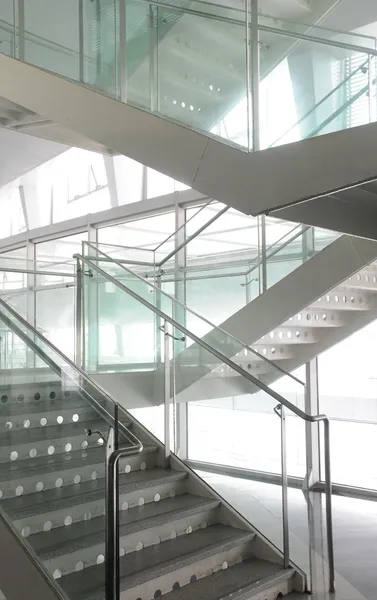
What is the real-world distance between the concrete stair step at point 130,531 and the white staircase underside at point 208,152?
206 cm

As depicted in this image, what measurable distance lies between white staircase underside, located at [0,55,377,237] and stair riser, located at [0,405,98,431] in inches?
64.1

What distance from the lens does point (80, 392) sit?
3885 millimetres

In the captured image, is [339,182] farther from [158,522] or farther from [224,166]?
[158,522]

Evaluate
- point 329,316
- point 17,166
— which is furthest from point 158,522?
point 17,166

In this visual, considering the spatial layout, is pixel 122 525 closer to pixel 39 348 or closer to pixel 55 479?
Result: pixel 55 479

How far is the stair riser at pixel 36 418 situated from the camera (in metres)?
3.86

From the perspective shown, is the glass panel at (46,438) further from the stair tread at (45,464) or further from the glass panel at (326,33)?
the glass panel at (326,33)

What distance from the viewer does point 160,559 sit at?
3818 millimetres

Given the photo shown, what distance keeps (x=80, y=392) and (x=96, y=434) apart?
1.78 feet

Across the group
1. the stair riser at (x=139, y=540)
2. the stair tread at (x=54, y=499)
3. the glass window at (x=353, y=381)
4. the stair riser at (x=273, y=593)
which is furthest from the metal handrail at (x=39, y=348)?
the glass window at (x=353, y=381)

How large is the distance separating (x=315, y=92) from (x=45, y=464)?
8.85ft

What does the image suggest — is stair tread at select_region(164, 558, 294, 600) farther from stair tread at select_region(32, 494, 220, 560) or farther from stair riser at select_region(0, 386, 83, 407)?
stair riser at select_region(0, 386, 83, 407)

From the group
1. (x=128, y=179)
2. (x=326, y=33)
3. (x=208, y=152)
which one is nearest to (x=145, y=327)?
(x=208, y=152)

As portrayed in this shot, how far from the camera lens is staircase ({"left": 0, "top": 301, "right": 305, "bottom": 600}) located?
3416 millimetres
